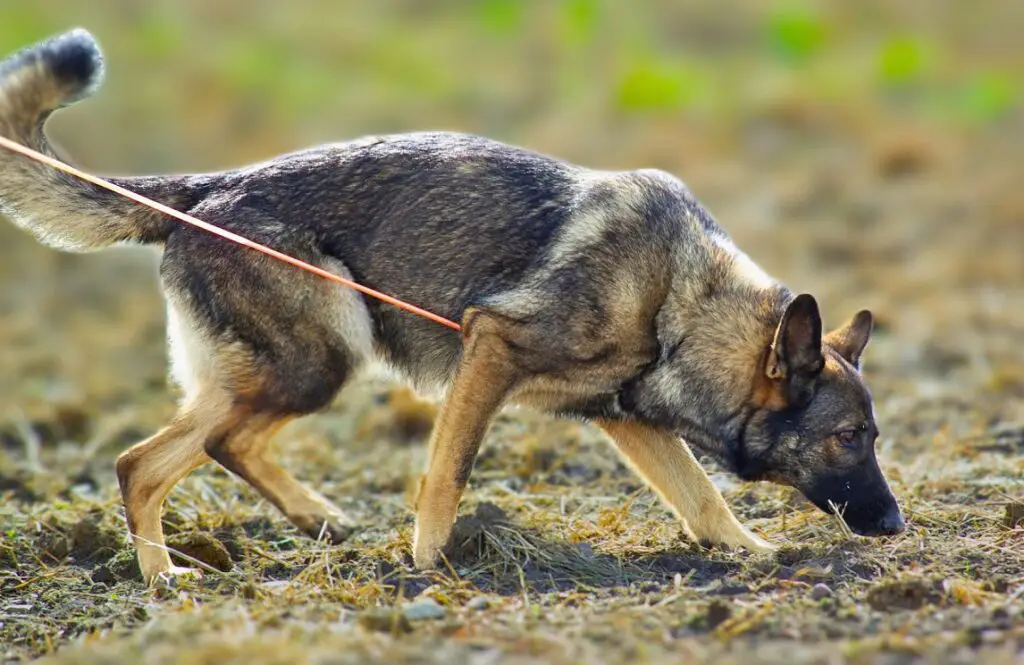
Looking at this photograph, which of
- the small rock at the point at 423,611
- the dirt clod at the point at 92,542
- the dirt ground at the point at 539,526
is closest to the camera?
the dirt ground at the point at 539,526

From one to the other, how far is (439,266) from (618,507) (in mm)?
1415

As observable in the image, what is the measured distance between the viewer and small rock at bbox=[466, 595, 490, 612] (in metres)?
4.35

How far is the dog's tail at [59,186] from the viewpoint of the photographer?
5.21m

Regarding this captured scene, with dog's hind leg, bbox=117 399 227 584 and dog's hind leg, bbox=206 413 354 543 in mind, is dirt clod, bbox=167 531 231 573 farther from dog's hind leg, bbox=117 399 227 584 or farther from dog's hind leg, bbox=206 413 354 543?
dog's hind leg, bbox=206 413 354 543

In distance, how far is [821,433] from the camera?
16.5 ft

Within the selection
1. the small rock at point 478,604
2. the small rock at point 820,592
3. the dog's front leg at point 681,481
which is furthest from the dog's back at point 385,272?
the small rock at point 820,592

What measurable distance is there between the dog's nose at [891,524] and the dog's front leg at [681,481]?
1.45ft

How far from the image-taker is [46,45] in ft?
17.0

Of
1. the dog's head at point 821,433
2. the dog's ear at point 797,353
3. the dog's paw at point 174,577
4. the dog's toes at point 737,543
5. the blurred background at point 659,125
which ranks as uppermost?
the blurred background at point 659,125

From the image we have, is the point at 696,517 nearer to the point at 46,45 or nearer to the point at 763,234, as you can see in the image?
the point at 46,45

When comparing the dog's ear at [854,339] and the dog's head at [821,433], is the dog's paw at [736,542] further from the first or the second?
the dog's ear at [854,339]

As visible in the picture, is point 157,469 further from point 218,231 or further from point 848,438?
point 848,438

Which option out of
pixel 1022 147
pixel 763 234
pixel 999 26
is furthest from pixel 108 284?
pixel 999 26

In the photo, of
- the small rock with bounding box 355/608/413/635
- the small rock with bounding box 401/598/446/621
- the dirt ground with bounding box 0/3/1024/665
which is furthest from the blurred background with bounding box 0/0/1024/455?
the small rock with bounding box 355/608/413/635
